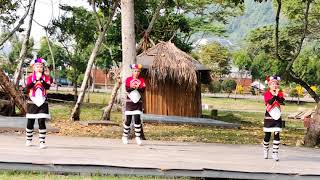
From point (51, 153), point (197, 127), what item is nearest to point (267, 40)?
point (197, 127)

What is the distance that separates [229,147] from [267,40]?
35740mm

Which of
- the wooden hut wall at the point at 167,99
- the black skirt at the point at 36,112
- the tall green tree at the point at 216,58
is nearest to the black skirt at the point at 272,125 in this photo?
the black skirt at the point at 36,112

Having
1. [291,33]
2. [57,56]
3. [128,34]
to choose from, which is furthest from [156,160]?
[57,56]

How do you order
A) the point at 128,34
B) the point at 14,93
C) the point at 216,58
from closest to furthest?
1. the point at 128,34
2. the point at 14,93
3. the point at 216,58

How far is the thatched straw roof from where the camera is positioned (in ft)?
79.4

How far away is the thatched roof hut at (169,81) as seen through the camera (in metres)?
24.2

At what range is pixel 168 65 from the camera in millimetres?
24172

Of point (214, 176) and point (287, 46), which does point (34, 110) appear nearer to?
point (214, 176)

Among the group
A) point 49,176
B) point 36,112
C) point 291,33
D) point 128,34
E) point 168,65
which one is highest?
point 291,33

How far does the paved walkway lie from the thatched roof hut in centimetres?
1264

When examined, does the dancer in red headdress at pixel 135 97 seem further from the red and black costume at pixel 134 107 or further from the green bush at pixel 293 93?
the green bush at pixel 293 93

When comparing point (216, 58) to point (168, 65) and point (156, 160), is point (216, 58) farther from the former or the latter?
point (156, 160)

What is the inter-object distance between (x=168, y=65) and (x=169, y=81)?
2.57ft

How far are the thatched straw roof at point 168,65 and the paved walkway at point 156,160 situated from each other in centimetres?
1259
